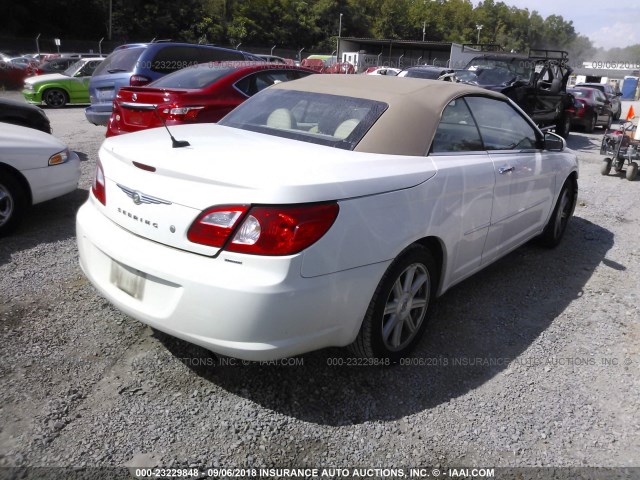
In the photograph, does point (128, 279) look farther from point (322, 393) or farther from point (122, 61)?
point (122, 61)

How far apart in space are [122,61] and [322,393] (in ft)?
27.7

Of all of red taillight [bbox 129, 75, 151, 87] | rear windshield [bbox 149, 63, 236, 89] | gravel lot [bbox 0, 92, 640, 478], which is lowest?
gravel lot [bbox 0, 92, 640, 478]

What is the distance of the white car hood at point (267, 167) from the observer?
232 centimetres

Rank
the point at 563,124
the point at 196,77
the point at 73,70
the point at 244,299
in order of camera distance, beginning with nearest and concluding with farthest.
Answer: the point at 244,299 < the point at 196,77 < the point at 563,124 < the point at 73,70

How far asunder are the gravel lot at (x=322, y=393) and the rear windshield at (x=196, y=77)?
3.03 m

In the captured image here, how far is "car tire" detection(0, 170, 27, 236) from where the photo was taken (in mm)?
4574

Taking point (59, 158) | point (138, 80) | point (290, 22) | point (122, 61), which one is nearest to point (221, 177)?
point (59, 158)

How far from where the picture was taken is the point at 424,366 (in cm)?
315

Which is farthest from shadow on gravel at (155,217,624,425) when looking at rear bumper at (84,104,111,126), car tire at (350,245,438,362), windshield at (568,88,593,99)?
windshield at (568,88,593,99)

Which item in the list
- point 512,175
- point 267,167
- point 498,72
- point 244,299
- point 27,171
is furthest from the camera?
point 498,72

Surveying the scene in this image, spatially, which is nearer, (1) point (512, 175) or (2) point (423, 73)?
(1) point (512, 175)

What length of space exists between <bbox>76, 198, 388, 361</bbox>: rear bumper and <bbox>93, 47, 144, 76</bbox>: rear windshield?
7538mm

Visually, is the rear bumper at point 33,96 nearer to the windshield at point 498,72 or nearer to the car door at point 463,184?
the windshield at point 498,72

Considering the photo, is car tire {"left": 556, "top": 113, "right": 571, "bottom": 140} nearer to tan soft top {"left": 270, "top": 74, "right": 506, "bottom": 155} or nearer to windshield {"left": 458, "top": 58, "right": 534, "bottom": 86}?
windshield {"left": 458, "top": 58, "right": 534, "bottom": 86}
